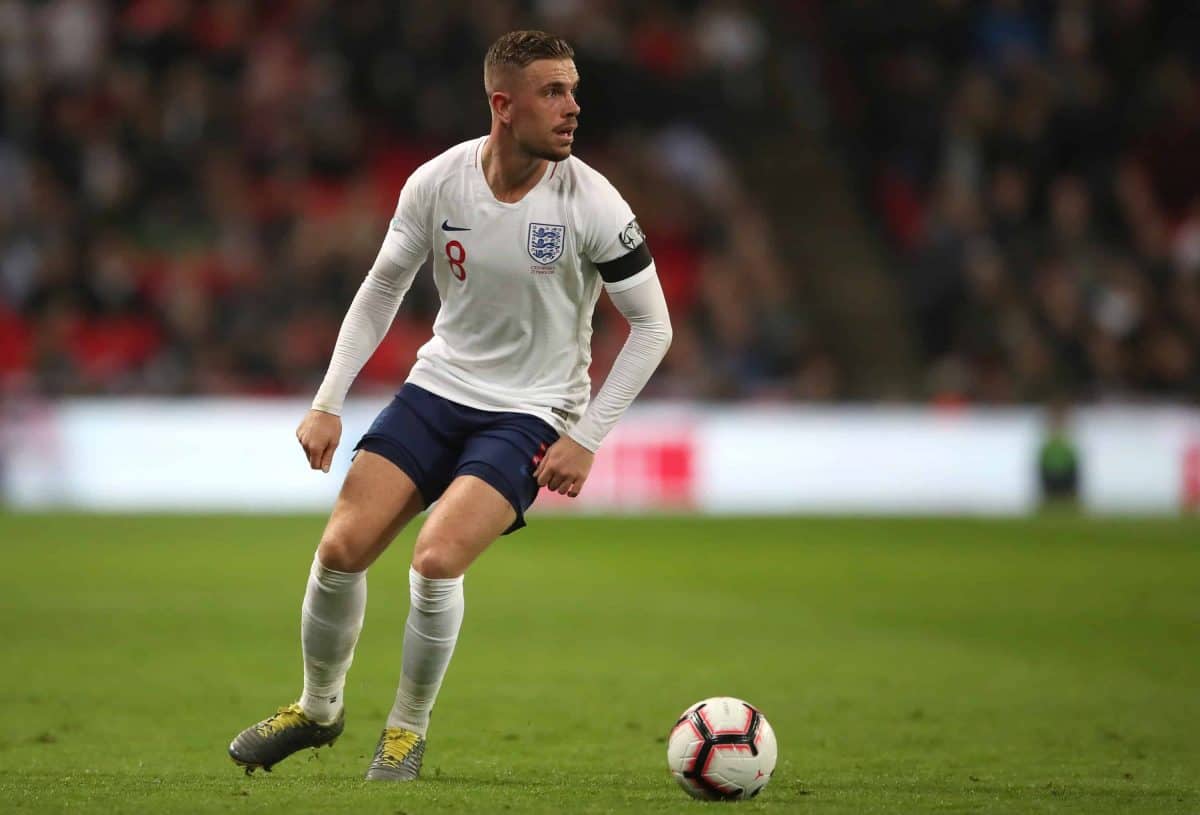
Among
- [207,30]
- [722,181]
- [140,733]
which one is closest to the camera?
[140,733]

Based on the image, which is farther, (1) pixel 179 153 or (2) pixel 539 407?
(1) pixel 179 153

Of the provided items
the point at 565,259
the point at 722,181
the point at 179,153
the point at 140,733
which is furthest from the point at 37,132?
the point at 565,259

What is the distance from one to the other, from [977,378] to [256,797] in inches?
585

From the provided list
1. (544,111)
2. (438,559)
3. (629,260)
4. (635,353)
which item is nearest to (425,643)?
(438,559)

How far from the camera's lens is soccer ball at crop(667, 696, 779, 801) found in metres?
5.26

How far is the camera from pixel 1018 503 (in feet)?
61.2

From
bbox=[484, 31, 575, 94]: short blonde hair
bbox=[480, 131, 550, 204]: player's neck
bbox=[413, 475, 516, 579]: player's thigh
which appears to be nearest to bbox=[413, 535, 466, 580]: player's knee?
bbox=[413, 475, 516, 579]: player's thigh

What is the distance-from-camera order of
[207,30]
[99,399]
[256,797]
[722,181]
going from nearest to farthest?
[256,797], [99,399], [207,30], [722,181]

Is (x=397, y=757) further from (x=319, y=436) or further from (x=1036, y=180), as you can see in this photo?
(x=1036, y=180)

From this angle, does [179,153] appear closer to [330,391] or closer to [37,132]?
[37,132]

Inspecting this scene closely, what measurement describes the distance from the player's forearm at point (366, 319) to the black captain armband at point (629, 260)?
2.24 feet

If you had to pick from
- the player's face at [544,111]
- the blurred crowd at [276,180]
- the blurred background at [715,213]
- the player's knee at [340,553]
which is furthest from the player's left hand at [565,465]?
the blurred crowd at [276,180]

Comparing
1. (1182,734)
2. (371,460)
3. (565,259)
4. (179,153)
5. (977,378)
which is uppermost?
(179,153)

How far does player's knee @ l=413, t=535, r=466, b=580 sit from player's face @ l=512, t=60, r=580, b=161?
123cm
